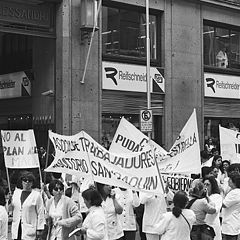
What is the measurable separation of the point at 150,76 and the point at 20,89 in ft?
14.6

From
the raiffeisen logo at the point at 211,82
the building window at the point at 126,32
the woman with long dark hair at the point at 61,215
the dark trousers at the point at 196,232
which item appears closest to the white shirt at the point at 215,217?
the dark trousers at the point at 196,232

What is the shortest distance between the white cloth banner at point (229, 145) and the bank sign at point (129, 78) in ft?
21.1

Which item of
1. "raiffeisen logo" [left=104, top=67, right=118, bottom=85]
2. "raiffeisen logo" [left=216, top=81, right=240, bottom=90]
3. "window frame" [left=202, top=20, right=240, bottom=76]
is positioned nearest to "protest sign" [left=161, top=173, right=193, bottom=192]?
"raiffeisen logo" [left=104, top=67, right=118, bottom=85]

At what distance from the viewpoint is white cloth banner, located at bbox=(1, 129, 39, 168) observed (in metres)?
12.5

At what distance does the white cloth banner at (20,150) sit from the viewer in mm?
12492

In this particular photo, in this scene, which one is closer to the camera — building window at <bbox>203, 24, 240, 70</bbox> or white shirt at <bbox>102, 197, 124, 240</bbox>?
white shirt at <bbox>102, 197, 124, 240</bbox>

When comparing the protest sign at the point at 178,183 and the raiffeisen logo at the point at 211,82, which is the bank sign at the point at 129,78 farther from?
the protest sign at the point at 178,183

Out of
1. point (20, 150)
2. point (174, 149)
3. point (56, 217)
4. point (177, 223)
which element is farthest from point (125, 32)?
point (177, 223)

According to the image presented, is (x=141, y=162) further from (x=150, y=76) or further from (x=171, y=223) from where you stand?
(x=150, y=76)

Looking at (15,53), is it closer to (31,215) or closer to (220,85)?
(220,85)

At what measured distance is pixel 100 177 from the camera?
9141 millimetres

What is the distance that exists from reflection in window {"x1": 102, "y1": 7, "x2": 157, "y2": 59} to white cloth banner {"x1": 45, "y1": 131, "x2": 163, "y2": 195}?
10.9 meters

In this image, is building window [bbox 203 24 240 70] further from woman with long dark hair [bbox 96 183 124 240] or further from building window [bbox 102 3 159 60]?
woman with long dark hair [bbox 96 183 124 240]

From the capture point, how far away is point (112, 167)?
9.16m
